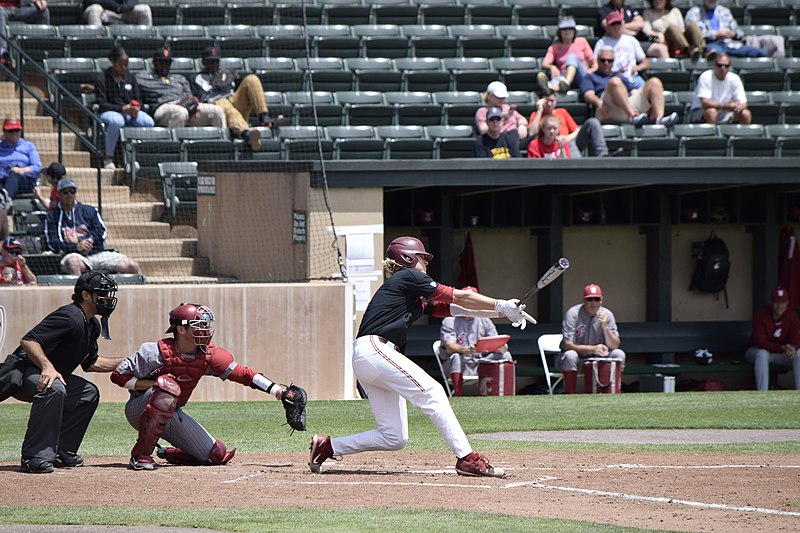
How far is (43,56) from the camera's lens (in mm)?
16109

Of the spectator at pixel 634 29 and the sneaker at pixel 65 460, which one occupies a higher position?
the spectator at pixel 634 29

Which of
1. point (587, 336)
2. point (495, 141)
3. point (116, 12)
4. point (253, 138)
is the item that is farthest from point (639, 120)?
point (116, 12)

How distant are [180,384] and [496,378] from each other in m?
6.33

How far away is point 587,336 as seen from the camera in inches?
535

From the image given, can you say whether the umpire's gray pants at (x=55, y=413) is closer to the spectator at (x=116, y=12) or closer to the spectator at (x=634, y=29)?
the spectator at (x=116, y=12)

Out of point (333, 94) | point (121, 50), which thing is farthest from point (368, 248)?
point (121, 50)

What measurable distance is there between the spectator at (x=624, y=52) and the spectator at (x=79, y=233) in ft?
23.5

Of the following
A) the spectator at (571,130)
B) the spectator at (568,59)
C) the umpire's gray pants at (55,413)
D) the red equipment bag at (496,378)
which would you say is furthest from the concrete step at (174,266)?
the umpire's gray pants at (55,413)

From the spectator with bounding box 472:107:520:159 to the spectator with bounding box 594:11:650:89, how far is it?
2.61 m

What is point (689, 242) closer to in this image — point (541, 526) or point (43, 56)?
point (43, 56)

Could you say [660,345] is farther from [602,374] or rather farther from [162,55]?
[162,55]

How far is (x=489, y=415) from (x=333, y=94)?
6342 millimetres

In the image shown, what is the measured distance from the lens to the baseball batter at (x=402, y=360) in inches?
276

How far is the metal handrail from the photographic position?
14.3m
